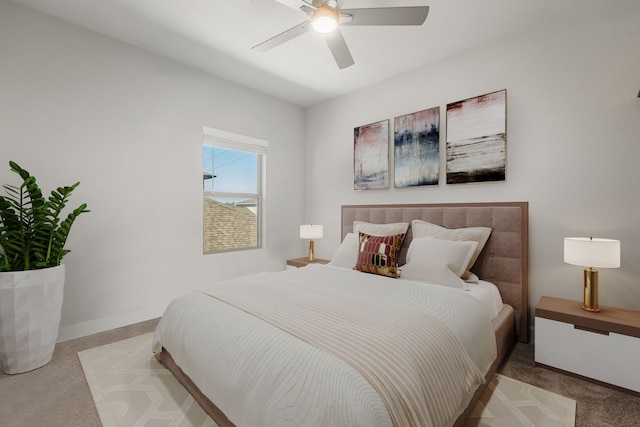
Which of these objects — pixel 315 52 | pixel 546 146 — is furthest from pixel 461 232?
pixel 315 52

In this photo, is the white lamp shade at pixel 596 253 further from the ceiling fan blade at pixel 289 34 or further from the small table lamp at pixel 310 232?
the small table lamp at pixel 310 232

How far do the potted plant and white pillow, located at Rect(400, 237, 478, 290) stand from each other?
2650 millimetres

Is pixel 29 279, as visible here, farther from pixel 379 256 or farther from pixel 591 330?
pixel 591 330

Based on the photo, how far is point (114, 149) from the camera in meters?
2.63

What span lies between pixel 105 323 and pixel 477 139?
12.7 feet

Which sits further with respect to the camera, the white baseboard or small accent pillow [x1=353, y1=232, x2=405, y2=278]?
small accent pillow [x1=353, y1=232, x2=405, y2=278]

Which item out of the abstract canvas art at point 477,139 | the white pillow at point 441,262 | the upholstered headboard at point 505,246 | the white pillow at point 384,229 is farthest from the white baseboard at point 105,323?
the abstract canvas art at point 477,139

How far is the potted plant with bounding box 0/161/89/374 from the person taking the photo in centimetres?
184

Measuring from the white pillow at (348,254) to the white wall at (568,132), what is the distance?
0.99 metres

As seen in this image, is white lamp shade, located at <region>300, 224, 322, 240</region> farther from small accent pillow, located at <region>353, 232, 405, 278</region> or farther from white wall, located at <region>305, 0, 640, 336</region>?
white wall, located at <region>305, 0, 640, 336</region>

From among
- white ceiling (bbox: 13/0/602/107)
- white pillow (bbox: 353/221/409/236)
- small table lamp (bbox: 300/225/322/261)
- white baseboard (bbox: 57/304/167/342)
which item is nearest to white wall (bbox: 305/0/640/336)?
white ceiling (bbox: 13/0/602/107)

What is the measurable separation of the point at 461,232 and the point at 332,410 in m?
2.09

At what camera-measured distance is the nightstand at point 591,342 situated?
5.55 ft

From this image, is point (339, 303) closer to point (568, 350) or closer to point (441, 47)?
point (568, 350)
